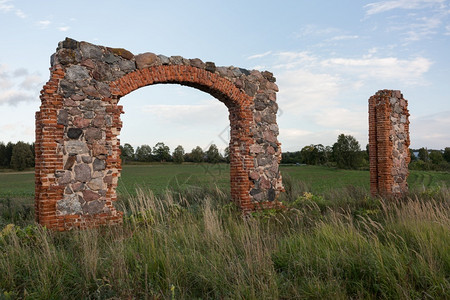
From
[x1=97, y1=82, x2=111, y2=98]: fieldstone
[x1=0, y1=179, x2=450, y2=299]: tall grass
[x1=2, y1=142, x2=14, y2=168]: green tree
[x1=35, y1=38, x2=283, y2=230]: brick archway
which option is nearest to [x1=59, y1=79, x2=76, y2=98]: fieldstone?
[x1=35, y1=38, x2=283, y2=230]: brick archway

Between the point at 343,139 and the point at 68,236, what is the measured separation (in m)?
43.6

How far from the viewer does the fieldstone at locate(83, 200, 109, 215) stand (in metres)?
6.76

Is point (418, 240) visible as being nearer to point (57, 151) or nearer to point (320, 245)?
point (320, 245)

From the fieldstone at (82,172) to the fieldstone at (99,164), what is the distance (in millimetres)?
123

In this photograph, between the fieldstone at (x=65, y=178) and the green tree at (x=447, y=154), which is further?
the green tree at (x=447, y=154)

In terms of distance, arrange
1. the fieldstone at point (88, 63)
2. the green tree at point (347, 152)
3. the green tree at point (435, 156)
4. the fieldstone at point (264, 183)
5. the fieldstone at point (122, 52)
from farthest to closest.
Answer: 1. the green tree at point (435, 156)
2. the green tree at point (347, 152)
3. the fieldstone at point (264, 183)
4. the fieldstone at point (122, 52)
5. the fieldstone at point (88, 63)

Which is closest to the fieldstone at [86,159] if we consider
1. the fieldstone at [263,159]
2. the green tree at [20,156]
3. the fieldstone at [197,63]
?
the fieldstone at [197,63]

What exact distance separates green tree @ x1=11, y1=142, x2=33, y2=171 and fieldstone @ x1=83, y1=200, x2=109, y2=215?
50.3 metres

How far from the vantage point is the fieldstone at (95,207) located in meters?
6.76

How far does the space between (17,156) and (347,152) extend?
44702mm

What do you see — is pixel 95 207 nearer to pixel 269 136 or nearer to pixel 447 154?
pixel 269 136

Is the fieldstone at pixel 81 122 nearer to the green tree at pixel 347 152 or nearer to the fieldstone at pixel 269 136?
the fieldstone at pixel 269 136

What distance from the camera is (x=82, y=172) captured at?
6.76 m

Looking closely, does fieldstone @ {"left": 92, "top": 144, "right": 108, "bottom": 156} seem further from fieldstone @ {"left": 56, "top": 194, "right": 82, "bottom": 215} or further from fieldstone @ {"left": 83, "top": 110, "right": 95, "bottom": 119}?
fieldstone @ {"left": 56, "top": 194, "right": 82, "bottom": 215}
